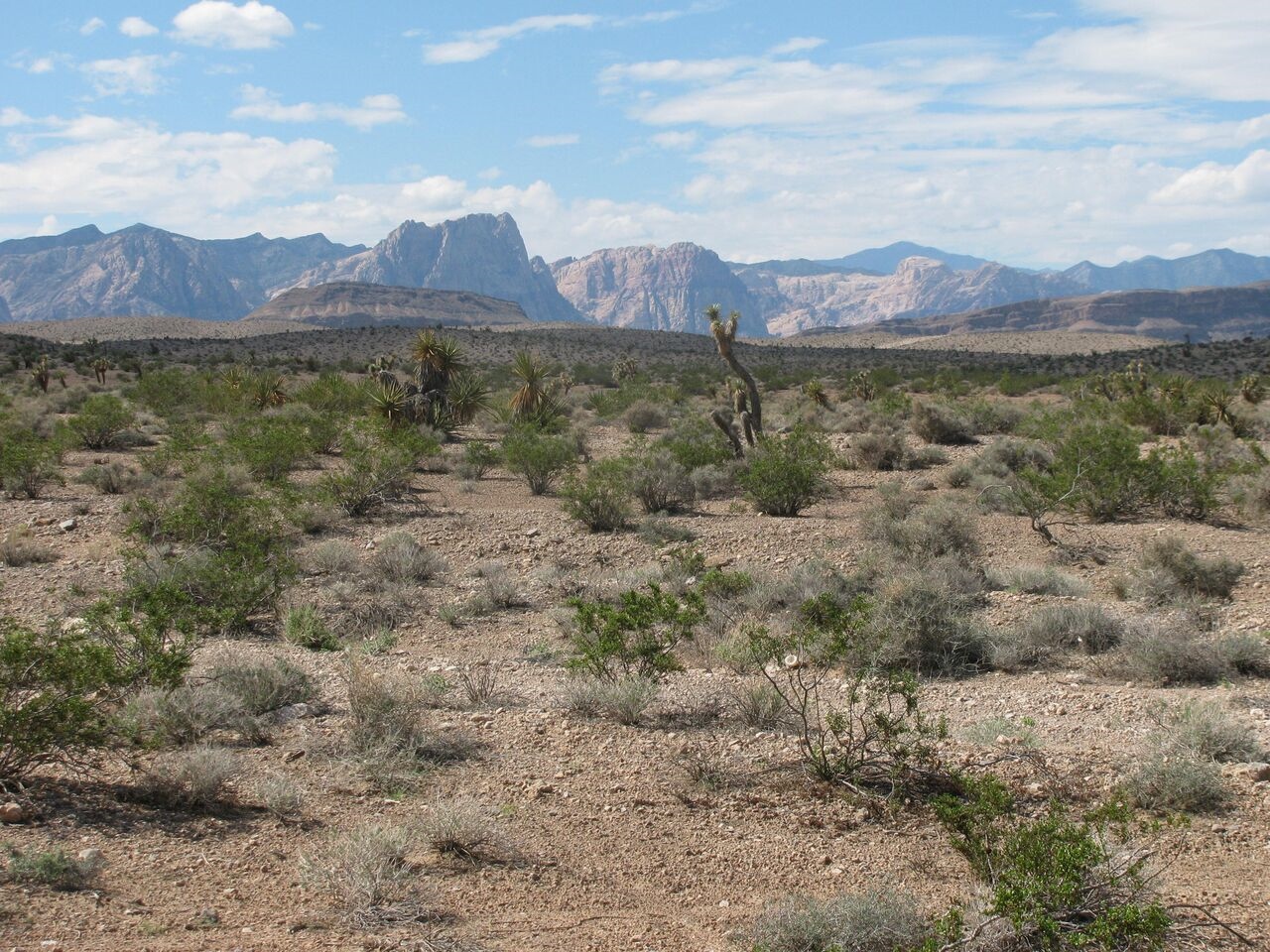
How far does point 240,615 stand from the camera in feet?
34.4

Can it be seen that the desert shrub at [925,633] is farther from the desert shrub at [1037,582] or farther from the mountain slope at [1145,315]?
the mountain slope at [1145,315]

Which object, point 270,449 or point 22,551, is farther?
point 270,449

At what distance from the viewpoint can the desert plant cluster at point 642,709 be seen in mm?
4762

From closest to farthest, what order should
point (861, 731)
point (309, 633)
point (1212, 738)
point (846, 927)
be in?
point (846, 927) → point (1212, 738) → point (861, 731) → point (309, 633)

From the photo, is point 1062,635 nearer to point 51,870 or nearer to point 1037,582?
point 1037,582

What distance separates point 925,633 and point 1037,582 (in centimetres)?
280

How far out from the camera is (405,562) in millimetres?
12734

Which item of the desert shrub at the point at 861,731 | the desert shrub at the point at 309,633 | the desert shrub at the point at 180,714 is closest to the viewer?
the desert shrub at the point at 861,731

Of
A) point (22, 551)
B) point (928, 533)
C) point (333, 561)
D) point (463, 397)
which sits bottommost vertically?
point (333, 561)

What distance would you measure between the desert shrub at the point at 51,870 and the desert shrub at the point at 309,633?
5021mm

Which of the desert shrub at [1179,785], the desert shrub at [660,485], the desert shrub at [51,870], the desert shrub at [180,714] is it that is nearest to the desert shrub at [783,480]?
the desert shrub at [660,485]

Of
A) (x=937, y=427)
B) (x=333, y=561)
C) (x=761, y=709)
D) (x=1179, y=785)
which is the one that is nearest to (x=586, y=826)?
(x=761, y=709)

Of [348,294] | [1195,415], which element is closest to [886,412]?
[1195,415]

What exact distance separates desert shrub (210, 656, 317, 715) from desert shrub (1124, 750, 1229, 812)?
6202mm
